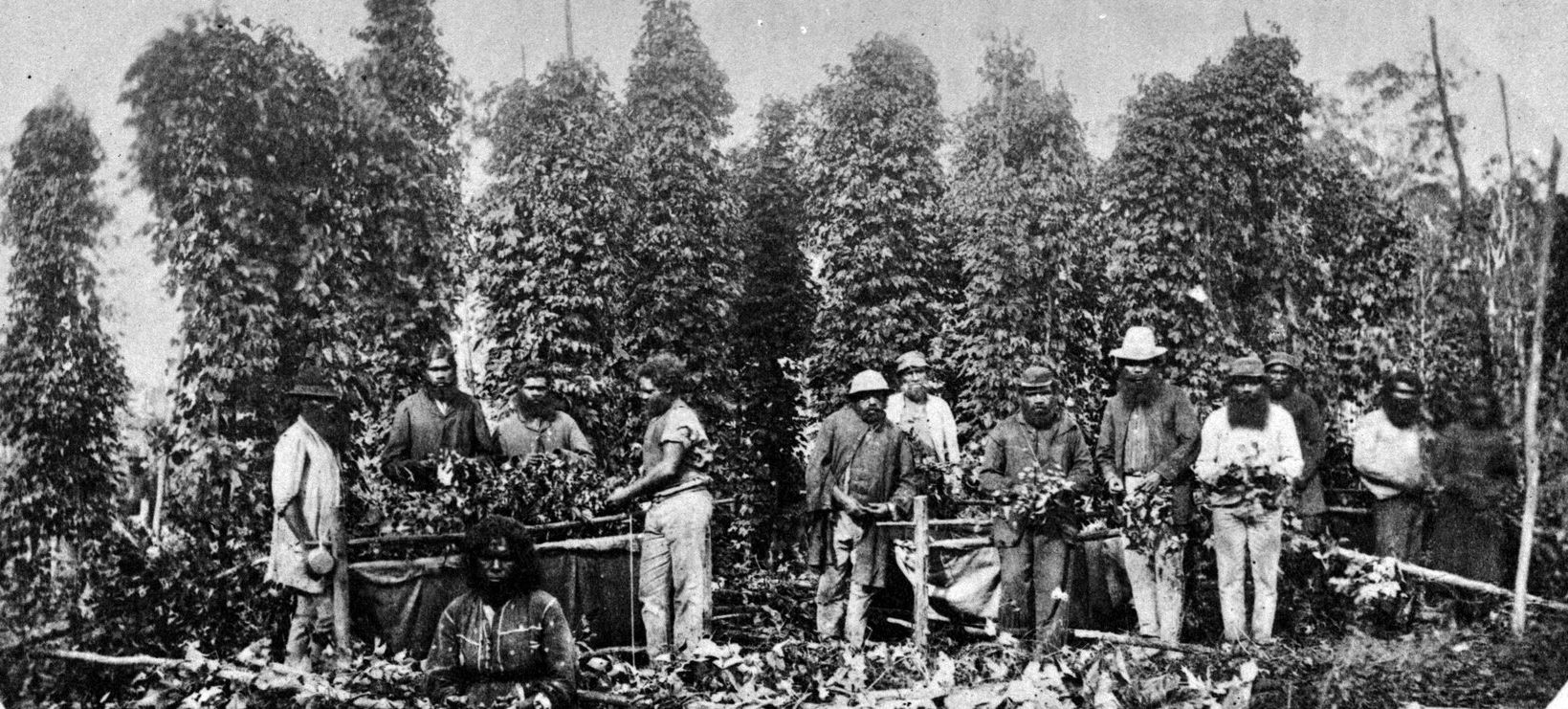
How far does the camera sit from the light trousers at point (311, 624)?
4832 millimetres

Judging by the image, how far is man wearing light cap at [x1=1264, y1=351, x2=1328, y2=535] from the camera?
621cm

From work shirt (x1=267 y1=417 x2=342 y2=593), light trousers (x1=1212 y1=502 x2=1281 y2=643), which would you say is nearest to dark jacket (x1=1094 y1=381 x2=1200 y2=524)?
light trousers (x1=1212 y1=502 x2=1281 y2=643)

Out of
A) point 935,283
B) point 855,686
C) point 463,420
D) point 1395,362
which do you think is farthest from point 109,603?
point 935,283

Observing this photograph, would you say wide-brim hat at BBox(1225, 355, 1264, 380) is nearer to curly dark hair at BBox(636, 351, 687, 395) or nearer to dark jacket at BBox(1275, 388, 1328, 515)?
dark jacket at BBox(1275, 388, 1328, 515)

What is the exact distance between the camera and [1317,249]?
1168 cm

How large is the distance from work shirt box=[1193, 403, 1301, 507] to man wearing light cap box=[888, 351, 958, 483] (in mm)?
2402

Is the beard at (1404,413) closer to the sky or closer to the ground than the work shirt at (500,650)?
closer to the sky

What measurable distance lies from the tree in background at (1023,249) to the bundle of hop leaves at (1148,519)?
267 inches

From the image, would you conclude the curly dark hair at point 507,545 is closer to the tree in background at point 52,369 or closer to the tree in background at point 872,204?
the tree in background at point 52,369

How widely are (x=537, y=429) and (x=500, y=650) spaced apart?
11.5 ft

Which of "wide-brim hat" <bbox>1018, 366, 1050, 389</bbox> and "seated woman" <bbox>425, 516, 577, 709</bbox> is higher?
"wide-brim hat" <bbox>1018, 366, 1050, 389</bbox>

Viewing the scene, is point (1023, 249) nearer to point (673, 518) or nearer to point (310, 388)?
point (673, 518)

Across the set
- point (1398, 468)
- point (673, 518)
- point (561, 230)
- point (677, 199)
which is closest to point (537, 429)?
point (673, 518)

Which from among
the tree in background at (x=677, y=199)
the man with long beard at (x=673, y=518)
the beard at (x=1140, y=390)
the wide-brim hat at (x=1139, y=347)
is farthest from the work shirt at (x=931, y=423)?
the tree in background at (x=677, y=199)
